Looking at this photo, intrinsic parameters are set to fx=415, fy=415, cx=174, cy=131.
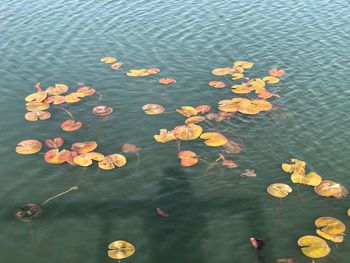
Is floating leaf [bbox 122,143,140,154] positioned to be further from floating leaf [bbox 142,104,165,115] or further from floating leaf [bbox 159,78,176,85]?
floating leaf [bbox 159,78,176,85]

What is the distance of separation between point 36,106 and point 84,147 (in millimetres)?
3497

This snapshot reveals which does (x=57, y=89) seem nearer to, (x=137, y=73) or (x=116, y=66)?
(x=116, y=66)

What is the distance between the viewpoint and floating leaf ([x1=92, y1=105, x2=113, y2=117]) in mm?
15109

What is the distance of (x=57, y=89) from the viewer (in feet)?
53.7

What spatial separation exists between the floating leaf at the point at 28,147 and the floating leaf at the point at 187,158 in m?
4.56

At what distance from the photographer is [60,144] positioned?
13.4 metres

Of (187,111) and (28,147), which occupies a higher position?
(28,147)

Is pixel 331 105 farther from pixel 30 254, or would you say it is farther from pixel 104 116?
pixel 30 254

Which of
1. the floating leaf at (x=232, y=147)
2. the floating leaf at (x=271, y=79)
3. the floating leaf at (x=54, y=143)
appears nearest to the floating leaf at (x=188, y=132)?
the floating leaf at (x=232, y=147)

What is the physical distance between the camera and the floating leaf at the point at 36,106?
15.3m

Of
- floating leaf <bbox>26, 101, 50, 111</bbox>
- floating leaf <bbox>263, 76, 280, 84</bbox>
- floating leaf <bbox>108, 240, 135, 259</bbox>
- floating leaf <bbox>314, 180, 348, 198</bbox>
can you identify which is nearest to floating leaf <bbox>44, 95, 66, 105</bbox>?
floating leaf <bbox>26, 101, 50, 111</bbox>

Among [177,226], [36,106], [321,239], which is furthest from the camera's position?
[36,106]

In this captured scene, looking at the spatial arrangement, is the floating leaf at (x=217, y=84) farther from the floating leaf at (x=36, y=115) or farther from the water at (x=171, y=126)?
the floating leaf at (x=36, y=115)

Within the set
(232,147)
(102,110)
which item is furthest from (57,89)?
(232,147)
